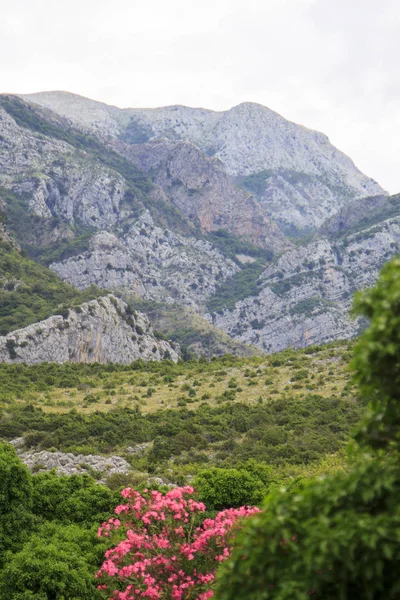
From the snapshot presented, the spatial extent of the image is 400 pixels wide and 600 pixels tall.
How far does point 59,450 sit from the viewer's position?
1064 inches

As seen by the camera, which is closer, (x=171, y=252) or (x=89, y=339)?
(x=89, y=339)

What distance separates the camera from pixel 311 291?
447 feet

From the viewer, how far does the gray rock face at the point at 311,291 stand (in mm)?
129250

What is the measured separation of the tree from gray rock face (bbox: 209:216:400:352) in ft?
399

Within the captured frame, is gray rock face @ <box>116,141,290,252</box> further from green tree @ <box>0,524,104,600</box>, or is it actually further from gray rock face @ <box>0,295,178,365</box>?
green tree @ <box>0,524,104,600</box>

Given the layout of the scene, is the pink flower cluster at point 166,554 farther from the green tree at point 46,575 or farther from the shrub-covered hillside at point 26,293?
the shrub-covered hillside at point 26,293

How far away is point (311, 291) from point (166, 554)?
129m

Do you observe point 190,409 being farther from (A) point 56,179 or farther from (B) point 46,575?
(A) point 56,179

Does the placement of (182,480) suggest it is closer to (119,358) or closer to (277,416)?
(277,416)

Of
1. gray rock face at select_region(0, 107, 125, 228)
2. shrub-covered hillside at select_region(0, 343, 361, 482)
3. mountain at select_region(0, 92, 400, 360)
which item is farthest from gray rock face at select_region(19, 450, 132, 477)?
gray rock face at select_region(0, 107, 125, 228)

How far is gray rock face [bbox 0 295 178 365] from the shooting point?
194 ft

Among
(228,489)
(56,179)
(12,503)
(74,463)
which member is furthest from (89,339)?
(56,179)

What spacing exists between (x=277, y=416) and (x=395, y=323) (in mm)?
28848

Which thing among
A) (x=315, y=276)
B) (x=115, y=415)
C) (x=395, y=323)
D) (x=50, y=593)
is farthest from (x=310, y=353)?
(x=315, y=276)
